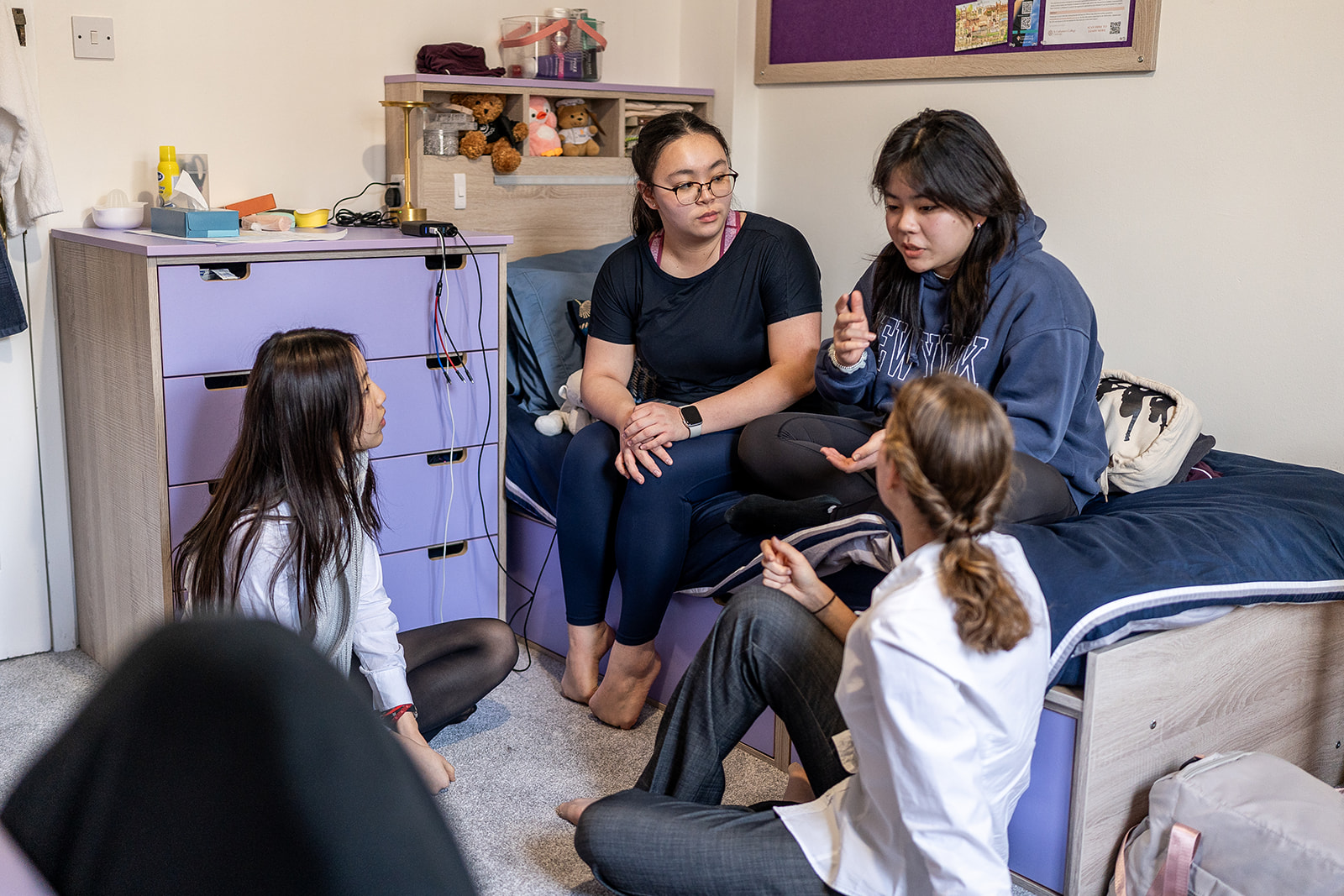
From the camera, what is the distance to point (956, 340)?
1.86 m

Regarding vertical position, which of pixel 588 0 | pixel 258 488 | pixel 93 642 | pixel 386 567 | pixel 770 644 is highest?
pixel 588 0

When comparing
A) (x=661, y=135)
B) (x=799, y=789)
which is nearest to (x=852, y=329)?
(x=661, y=135)

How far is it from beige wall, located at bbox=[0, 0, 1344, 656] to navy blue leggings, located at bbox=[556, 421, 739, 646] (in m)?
0.91

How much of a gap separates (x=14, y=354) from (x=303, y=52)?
88cm

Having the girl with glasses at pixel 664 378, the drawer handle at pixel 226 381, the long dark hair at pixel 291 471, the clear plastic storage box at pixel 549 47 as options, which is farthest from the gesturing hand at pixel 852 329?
Result: the clear plastic storage box at pixel 549 47

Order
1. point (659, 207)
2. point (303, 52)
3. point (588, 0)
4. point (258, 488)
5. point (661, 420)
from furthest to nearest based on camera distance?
A: 1. point (588, 0)
2. point (303, 52)
3. point (659, 207)
4. point (661, 420)
5. point (258, 488)

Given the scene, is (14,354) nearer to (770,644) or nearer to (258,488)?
(258,488)

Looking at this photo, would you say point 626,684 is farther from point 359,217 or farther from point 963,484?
point 359,217

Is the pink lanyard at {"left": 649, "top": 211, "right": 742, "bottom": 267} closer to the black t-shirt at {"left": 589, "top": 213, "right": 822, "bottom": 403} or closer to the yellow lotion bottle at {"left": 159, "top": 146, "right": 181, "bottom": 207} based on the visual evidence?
the black t-shirt at {"left": 589, "top": 213, "right": 822, "bottom": 403}

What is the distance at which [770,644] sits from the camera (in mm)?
1485

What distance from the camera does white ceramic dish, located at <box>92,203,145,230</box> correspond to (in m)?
2.26

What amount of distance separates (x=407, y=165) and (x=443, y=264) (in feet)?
1.52

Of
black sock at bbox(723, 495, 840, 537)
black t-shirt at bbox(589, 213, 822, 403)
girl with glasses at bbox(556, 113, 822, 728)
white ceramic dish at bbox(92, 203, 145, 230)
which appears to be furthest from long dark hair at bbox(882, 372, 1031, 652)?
white ceramic dish at bbox(92, 203, 145, 230)

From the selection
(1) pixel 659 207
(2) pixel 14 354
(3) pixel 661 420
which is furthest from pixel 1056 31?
(2) pixel 14 354
